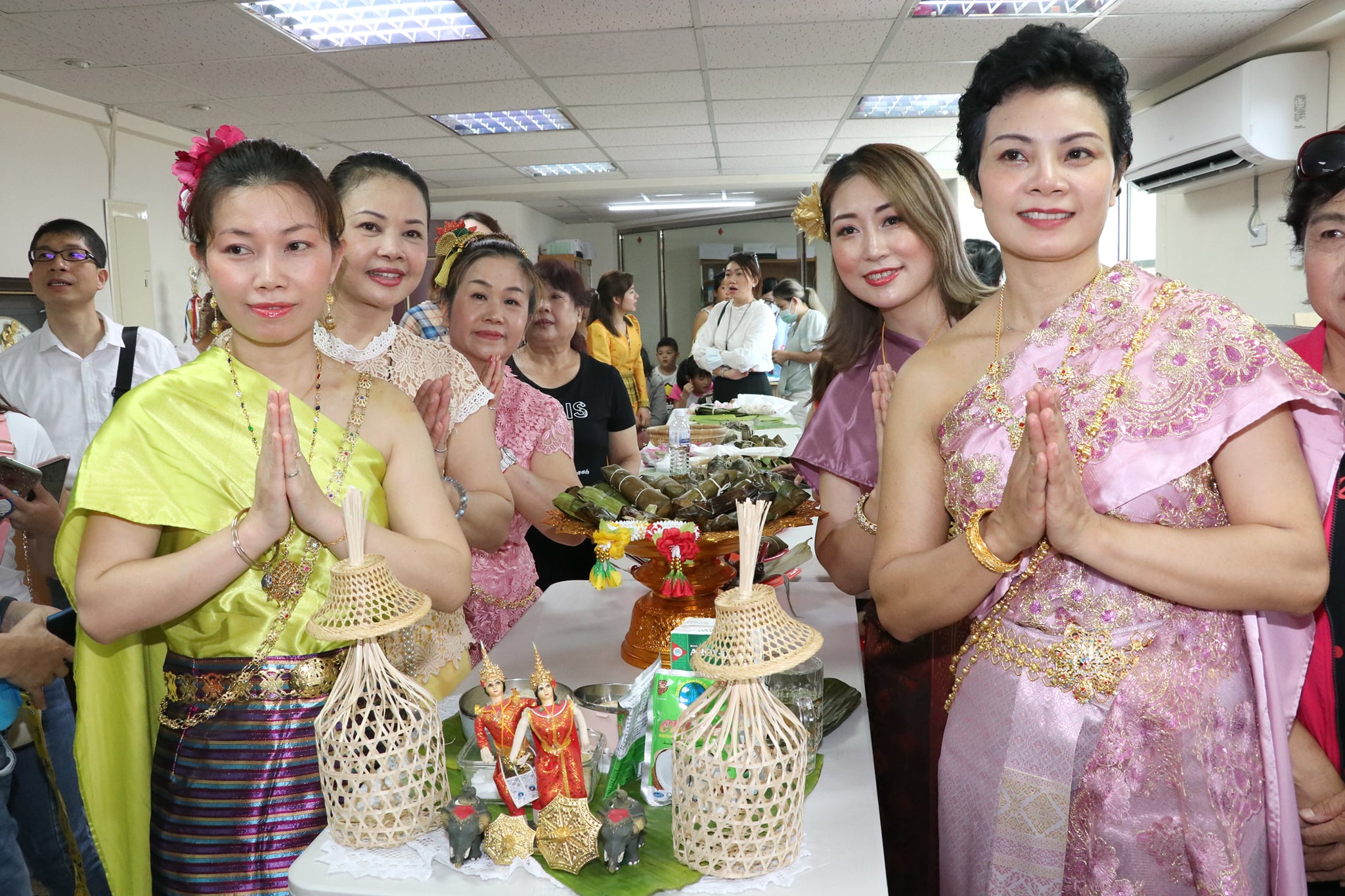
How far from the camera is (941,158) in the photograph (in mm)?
8930

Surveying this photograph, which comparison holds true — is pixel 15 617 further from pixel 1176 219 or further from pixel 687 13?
pixel 1176 219

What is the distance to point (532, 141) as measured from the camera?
7938mm

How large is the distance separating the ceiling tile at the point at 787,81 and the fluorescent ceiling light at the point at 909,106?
0.44 m

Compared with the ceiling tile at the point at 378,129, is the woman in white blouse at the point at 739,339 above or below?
below

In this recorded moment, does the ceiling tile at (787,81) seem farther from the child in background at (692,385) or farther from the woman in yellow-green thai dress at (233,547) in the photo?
the woman in yellow-green thai dress at (233,547)

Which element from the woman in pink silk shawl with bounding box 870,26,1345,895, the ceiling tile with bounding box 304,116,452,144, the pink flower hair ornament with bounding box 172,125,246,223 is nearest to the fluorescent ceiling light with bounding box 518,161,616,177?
the ceiling tile with bounding box 304,116,452,144

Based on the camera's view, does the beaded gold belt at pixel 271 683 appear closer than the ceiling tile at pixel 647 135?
Yes

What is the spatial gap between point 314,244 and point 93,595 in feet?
1.80

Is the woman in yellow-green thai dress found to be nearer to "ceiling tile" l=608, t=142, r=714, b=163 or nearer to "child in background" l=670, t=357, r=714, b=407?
"child in background" l=670, t=357, r=714, b=407

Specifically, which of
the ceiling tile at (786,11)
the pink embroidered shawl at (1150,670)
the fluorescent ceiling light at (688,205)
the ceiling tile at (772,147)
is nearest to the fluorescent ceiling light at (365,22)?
the ceiling tile at (786,11)

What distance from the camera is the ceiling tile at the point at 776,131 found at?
756 centimetres

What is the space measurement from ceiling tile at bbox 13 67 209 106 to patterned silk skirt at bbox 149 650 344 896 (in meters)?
5.56

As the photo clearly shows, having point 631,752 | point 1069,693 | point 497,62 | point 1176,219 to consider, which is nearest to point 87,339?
point 497,62

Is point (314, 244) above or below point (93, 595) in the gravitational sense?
above
